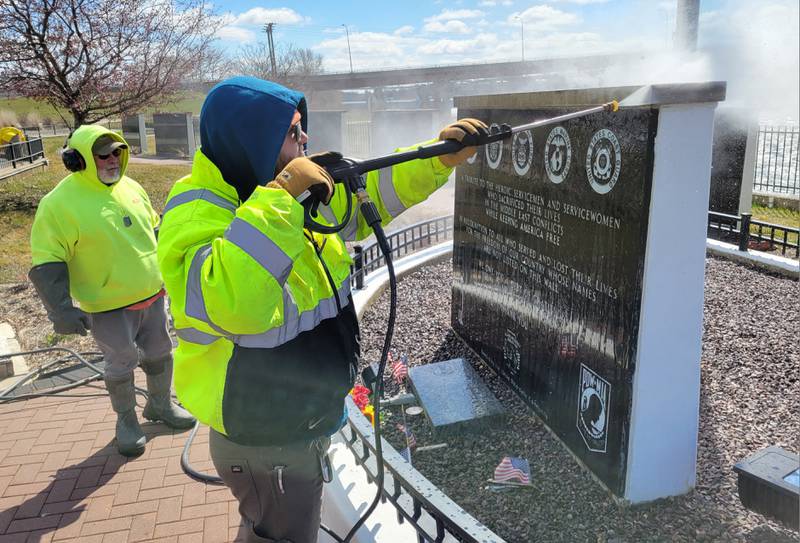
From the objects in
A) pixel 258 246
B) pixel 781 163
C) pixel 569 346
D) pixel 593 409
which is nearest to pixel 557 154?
pixel 569 346

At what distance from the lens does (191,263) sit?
1826 millimetres

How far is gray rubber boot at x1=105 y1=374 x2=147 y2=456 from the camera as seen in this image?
414cm

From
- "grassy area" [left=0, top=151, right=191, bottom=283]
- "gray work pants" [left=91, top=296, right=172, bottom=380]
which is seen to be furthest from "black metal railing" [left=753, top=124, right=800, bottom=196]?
"grassy area" [left=0, top=151, right=191, bottom=283]

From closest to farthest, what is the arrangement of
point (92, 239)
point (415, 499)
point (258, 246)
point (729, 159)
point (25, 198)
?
point (258, 246) < point (415, 499) < point (92, 239) < point (729, 159) < point (25, 198)

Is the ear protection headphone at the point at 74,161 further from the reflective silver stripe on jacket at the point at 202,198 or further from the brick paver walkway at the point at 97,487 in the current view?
the reflective silver stripe on jacket at the point at 202,198

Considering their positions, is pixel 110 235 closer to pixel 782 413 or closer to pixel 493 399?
pixel 493 399

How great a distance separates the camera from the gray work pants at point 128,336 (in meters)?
4.12

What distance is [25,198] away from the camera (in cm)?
1366

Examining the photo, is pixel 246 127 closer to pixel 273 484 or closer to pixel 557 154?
pixel 273 484

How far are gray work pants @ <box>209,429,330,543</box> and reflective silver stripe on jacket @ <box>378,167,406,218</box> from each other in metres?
1.14

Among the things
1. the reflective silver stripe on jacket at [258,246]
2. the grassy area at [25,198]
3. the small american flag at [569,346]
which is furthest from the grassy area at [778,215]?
the grassy area at [25,198]

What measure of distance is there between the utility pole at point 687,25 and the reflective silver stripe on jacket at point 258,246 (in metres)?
6.09

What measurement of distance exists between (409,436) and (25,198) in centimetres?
1323

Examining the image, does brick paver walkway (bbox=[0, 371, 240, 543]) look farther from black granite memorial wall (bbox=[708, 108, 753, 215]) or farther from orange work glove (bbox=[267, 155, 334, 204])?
black granite memorial wall (bbox=[708, 108, 753, 215])
